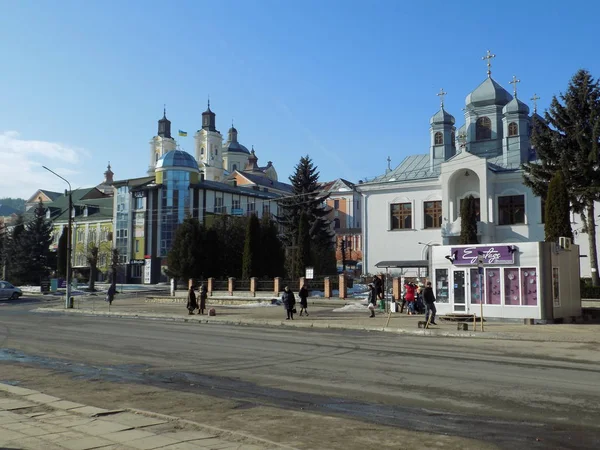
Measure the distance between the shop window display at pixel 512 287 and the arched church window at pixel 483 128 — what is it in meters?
32.9

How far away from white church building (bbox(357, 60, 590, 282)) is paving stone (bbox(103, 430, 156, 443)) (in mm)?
39657

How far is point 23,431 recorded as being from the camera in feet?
23.2

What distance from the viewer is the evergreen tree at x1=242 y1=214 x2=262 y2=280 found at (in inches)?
1898

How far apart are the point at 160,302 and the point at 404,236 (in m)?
21.0

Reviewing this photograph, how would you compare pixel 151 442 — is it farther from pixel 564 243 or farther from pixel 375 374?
pixel 564 243

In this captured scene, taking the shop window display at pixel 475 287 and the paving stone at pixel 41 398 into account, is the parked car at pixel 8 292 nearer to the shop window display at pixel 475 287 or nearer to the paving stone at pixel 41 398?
the shop window display at pixel 475 287

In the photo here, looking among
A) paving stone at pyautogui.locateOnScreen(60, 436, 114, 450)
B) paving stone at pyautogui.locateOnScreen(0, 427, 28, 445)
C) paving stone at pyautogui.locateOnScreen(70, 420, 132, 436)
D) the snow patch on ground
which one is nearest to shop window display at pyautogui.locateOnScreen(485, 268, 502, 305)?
the snow patch on ground

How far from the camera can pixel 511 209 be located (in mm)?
49000

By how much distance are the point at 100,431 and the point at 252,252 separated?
4142 cm

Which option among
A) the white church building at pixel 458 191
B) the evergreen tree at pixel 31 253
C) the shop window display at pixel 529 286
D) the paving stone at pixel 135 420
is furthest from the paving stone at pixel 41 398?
the evergreen tree at pixel 31 253

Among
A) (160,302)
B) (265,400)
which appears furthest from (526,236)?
(265,400)

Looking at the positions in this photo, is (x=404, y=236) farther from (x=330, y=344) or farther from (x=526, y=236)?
(x=330, y=344)

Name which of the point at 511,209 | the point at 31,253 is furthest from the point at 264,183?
the point at 511,209

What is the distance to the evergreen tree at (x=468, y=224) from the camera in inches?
1779
